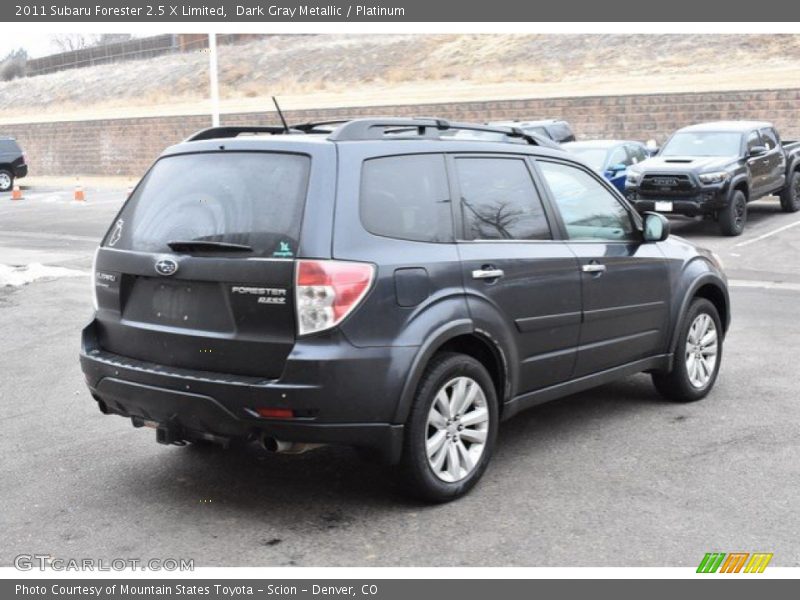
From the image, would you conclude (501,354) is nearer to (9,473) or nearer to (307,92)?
(9,473)

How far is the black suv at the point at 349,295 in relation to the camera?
4383 mm

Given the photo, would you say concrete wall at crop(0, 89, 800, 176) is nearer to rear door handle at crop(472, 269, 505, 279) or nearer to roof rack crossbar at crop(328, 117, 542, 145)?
roof rack crossbar at crop(328, 117, 542, 145)

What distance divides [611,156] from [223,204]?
15656 mm

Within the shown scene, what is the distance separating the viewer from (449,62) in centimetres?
5666

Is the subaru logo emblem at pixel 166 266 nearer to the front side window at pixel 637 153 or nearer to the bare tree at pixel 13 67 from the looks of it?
the front side window at pixel 637 153

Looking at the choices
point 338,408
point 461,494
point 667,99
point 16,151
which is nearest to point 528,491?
point 461,494

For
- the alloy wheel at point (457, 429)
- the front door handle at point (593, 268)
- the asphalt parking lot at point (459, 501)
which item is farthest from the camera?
the front door handle at point (593, 268)

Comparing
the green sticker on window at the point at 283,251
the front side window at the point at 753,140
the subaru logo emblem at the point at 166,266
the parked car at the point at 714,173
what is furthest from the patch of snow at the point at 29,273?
the front side window at the point at 753,140

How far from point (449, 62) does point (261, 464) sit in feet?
175

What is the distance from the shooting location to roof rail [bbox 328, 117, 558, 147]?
15.7 feet

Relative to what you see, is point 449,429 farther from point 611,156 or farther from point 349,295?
point 611,156

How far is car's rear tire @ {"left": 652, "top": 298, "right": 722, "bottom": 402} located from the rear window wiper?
328 centimetres

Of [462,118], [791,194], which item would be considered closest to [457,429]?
[791,194]

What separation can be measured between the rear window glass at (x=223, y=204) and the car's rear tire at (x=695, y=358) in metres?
3.18
